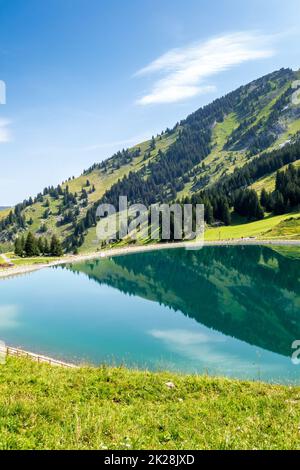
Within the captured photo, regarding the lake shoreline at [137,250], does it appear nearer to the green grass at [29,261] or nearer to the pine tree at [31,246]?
the green grass at [29,261]

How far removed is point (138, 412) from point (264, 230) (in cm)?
13294

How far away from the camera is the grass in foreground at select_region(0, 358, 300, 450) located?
925 cm

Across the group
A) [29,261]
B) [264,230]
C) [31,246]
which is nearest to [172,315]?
[29,261]

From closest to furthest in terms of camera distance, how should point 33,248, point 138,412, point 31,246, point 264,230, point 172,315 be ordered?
point 138,412 < point 172,315 < point 264,230 < point 31,246 < point 33,248

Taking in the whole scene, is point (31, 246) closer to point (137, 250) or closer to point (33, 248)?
point (33, 248)

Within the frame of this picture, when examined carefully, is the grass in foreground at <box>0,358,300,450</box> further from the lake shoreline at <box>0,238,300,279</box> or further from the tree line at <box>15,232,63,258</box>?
the tree line at <box>15,232,63,258</box>

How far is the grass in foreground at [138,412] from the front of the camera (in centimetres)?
925

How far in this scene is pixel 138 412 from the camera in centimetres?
1239

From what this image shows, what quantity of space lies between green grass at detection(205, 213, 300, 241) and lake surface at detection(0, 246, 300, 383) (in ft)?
74.8

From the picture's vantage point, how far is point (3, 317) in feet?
187

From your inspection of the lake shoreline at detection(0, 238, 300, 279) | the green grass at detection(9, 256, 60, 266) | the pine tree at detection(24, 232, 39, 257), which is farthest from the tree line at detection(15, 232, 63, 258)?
the lake shoreline at detection(0, 238, 300, 279)

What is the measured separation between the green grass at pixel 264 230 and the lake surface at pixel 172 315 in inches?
898

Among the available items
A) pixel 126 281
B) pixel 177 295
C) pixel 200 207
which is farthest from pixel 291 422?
pixel 200 207
